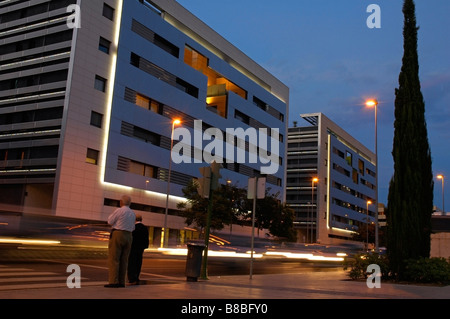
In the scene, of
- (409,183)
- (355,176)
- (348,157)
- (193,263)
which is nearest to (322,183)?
(348,157)

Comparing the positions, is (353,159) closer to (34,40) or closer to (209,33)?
(209,33)

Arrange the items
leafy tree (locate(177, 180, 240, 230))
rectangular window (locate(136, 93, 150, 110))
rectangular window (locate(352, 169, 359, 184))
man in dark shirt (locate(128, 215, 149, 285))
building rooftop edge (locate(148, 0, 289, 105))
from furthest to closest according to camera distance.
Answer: rectangular window (locate(352, 169, 359, 184)), building rooftop edge (locate(148, 0, 289, 105)), rectangular window (locate(136, 93, 150, 110)), leafy tree (locate(177, 180, 240, 230)), man in dark shirt (locate(128, 215, 149, 285))

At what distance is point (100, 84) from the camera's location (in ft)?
141

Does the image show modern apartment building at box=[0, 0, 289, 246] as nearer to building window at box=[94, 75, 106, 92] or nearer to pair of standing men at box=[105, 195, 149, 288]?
building window at box=[94, 75, 106, 92]

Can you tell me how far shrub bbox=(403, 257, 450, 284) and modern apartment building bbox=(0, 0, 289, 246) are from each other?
91.8ft

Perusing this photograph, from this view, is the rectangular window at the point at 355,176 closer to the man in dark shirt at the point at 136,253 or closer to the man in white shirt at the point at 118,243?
the man in dark shirt at the point at 136,253

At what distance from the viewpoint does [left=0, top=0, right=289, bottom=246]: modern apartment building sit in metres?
39.9

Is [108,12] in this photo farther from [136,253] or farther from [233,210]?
[136,253]

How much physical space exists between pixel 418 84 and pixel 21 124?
34.4m

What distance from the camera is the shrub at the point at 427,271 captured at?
14938mm

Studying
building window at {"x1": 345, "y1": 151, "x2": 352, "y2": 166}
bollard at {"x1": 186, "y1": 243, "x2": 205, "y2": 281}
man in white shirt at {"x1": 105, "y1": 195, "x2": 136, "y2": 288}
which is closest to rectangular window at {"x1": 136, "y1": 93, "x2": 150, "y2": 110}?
bollard at {"x1": 186, "y1": 243, "x2": 205, "y2": 281}

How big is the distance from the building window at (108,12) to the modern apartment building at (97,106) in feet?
0.30
